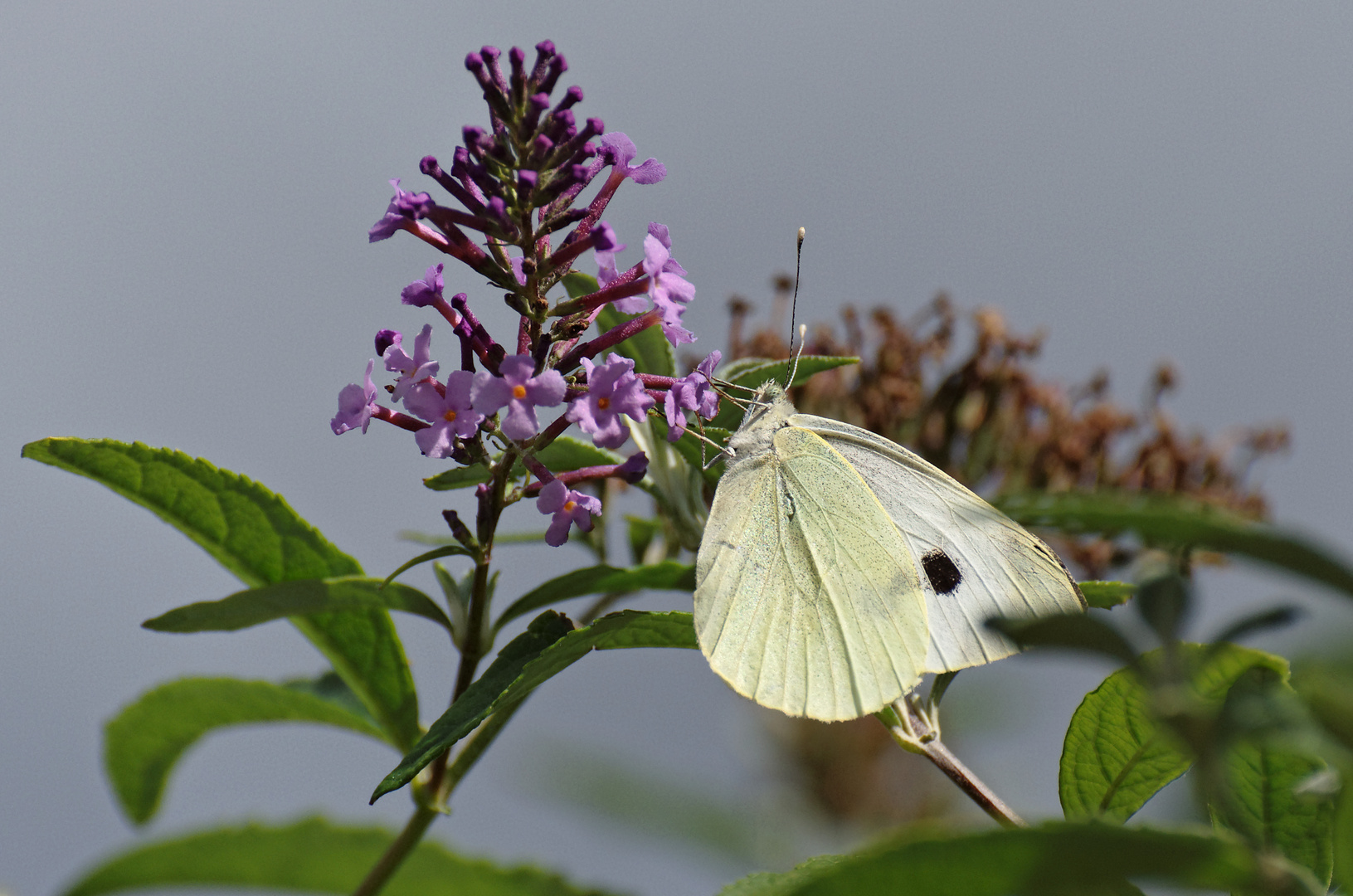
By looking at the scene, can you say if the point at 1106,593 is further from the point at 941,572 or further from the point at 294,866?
the point at 294,866

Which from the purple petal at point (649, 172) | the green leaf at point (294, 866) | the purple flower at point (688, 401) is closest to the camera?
the green leaf at point (294, 866)

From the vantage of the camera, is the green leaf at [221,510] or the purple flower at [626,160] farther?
the purple flower at [626,160]

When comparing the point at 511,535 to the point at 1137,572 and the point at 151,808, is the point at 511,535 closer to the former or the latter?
the point at 151,808

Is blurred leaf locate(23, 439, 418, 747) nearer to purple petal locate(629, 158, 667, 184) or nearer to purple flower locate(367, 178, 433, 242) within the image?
purple flower locate(367, 178, 433, 242)

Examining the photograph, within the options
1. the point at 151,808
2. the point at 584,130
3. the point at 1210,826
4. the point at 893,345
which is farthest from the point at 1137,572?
the point at 151,808

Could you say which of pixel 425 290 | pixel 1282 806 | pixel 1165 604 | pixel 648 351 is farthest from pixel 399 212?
pixel 1282 806

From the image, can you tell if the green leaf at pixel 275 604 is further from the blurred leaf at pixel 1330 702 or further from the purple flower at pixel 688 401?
the blurred leaf at pixel 1330 702

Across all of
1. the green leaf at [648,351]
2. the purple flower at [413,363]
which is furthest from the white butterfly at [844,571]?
the purple flower at [413,363]
